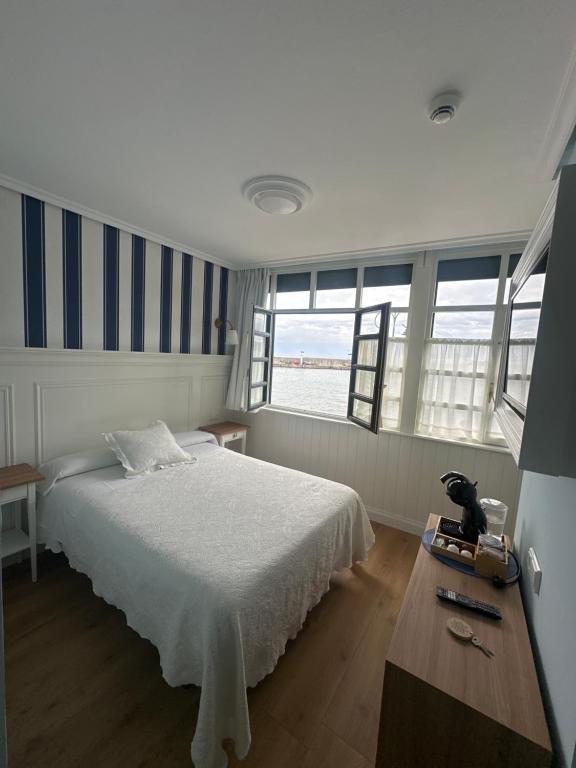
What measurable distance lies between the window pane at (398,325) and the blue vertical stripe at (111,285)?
242cm

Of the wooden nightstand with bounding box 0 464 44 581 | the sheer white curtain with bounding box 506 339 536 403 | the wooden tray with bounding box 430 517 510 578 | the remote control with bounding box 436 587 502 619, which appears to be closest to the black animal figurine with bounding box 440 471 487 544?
the wooden tray with bounding box 430 517 510 578

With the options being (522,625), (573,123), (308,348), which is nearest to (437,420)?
(308,348)

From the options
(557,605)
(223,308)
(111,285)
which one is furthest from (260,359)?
(557,605)

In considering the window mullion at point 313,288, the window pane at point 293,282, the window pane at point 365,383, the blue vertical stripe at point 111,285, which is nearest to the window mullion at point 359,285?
the window mullion at point 313,288

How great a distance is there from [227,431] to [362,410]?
1456mm

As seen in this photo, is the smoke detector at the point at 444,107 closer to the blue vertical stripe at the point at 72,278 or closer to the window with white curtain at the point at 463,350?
the window with white curtain at the point at 463,350

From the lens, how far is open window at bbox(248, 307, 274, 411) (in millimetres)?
3793

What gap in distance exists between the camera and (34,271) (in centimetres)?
237

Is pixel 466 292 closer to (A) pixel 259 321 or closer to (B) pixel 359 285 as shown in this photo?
(B) pixel 359 285

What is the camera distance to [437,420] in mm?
2951

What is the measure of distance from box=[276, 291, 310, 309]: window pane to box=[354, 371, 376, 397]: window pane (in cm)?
102

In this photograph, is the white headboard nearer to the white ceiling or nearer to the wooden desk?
the white ceiling

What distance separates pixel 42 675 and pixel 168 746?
0.74 meters

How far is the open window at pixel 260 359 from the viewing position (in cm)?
379
